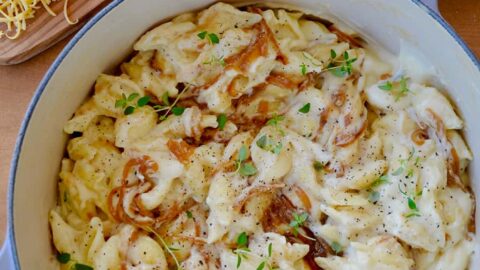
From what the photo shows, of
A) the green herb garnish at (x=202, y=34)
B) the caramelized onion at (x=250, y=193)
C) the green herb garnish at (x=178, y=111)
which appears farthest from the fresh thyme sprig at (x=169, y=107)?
the caramelized onion at (x=250, y=193)

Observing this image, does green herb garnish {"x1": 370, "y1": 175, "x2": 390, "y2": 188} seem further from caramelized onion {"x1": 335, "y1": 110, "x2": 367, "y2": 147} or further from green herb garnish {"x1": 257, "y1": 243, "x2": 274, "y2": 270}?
green herb garnish {"x1": 257, "y1": 243, "x2": 274, "y2": 270}

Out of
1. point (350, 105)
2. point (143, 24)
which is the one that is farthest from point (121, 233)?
point (350, 105)

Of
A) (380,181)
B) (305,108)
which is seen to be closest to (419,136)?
(380,181)

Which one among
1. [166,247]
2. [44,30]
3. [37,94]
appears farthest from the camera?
[44,30]

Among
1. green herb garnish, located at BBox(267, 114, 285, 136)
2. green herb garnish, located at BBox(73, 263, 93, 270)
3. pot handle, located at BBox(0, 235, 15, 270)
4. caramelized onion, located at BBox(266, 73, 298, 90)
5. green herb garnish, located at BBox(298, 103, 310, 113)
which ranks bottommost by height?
green herb garnish, located at BBox(73, 263, 93, 270)

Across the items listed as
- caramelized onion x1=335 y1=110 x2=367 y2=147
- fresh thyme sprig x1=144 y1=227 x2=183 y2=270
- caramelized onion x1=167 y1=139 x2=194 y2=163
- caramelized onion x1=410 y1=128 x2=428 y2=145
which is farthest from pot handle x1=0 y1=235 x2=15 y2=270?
caramelized onion x1=410 y1=128 x2=428 y2=145

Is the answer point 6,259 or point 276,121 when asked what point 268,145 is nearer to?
point 276,121
